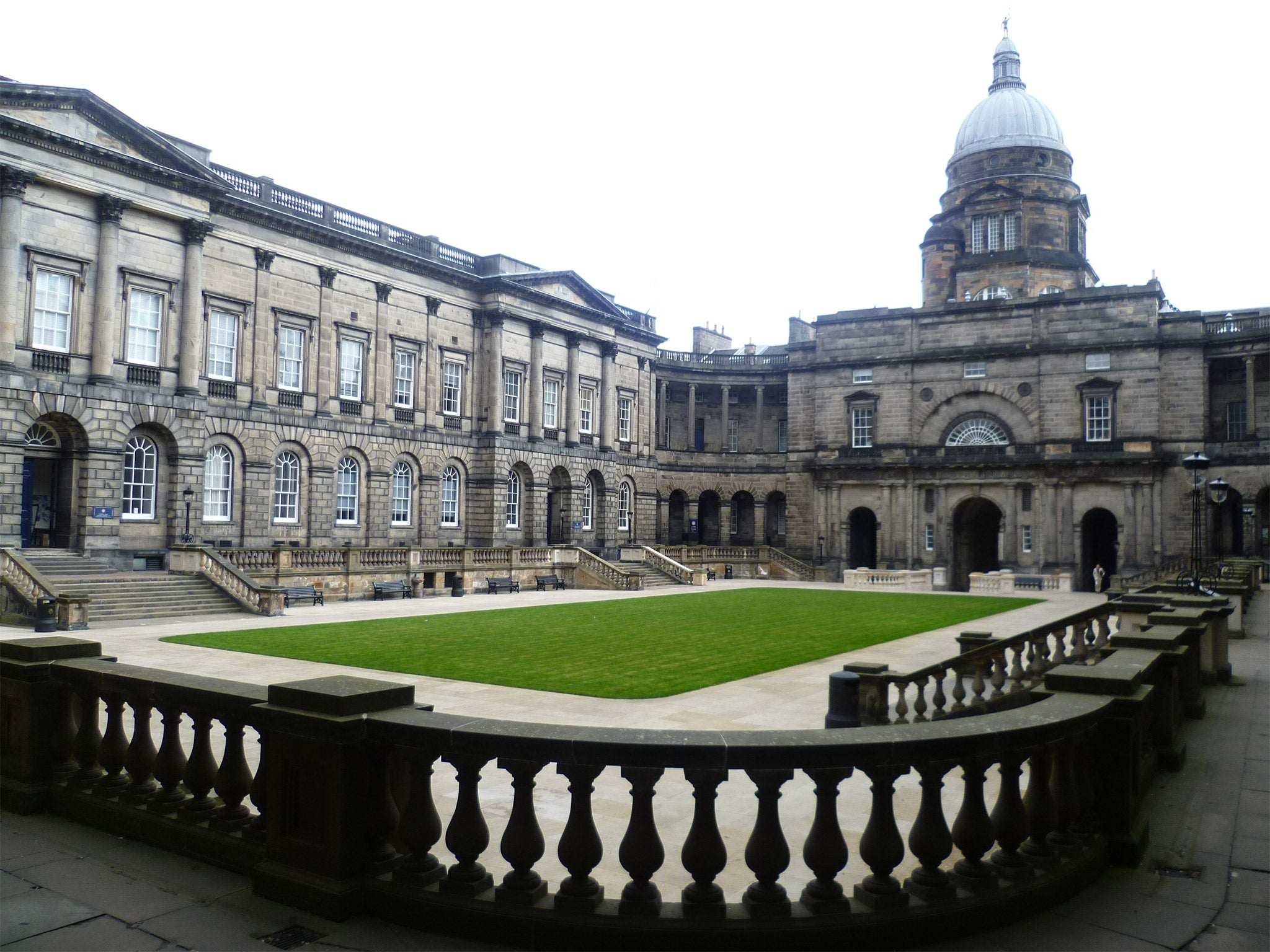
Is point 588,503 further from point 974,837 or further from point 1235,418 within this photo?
point 974,837

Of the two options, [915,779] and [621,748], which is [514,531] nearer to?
[915,779]

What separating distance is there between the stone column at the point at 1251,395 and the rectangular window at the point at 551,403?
32988mm

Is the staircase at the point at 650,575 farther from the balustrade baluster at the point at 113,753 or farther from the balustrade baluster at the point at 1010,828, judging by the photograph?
the balustrade baluster at the point at 1010,828

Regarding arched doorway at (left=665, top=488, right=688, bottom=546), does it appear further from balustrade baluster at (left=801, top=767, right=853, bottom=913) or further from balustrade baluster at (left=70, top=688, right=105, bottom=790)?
balustrade baluster at (left=801, top=767, right=853, bottom=913)

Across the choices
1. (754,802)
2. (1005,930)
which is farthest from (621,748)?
(754,802)

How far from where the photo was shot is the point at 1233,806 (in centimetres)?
702

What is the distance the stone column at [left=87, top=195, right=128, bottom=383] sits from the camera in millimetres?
28828

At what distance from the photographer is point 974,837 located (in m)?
4.68

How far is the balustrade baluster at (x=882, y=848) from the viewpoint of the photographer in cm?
436

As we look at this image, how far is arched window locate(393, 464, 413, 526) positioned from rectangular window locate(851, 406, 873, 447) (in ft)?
88.3

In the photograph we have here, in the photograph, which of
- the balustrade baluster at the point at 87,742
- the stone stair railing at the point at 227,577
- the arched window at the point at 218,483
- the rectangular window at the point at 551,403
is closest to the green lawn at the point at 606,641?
the stone stair railing at the point at 227,577

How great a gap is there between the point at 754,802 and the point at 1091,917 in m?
3.27

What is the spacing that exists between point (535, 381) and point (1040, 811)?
41587mm

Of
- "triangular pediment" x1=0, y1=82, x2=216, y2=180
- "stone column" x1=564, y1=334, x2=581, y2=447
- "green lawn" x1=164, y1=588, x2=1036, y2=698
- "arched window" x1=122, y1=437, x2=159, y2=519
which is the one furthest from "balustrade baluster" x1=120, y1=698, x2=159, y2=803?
"stone column" x1=564, y1=334, x2=581, y2=447
